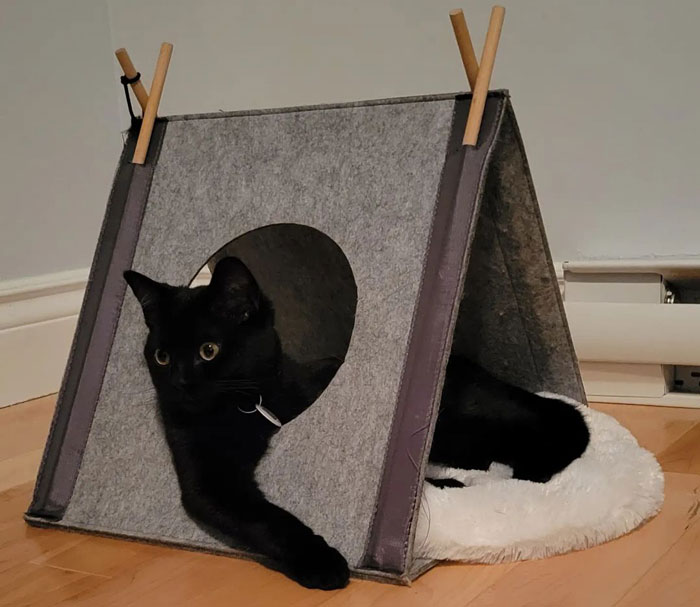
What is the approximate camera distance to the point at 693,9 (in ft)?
5.30

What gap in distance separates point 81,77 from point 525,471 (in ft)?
5.13

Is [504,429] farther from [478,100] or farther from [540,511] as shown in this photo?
[478,100]

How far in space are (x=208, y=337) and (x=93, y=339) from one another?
0.26 meters

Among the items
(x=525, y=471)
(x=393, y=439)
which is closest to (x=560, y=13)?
(x=525, y=471)

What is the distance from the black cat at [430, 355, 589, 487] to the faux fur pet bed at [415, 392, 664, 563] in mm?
32

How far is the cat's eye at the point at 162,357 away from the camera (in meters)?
1.12

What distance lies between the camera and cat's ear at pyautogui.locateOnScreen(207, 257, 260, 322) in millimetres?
1098

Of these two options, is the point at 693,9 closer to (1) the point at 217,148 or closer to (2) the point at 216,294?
(1) the point at 217,148

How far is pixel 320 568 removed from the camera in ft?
3.18

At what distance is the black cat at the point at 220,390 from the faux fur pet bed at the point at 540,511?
19 cm

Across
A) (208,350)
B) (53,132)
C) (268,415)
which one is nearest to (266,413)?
(268,415)

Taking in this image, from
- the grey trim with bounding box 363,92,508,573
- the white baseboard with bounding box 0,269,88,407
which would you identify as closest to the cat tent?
the grey trim with bounding box 363,92,508,573

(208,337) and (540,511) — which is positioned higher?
(208,337)

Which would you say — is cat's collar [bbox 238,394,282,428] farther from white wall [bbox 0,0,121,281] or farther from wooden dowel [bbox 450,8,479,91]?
white wall [bbox 0,0,121,281]
